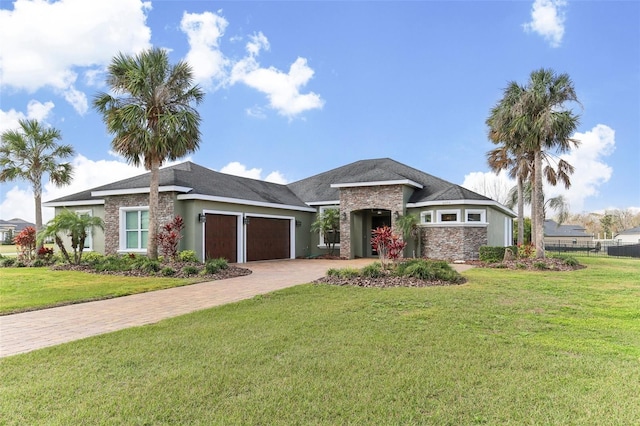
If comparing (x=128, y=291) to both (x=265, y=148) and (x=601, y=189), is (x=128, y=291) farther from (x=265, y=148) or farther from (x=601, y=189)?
(x=601, y=189)

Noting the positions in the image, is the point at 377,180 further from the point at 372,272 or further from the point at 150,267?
the point at 150,267

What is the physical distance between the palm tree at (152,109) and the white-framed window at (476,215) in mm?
13109

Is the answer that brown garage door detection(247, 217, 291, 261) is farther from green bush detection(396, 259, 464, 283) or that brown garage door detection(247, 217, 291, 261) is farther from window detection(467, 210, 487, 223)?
green bush detection(396, 259, 464, 283)

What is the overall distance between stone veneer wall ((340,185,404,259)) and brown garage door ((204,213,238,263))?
5893 mm

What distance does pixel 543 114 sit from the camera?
54.3 ft

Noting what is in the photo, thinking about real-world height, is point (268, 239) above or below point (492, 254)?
above

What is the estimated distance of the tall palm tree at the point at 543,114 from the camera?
54.5 ft

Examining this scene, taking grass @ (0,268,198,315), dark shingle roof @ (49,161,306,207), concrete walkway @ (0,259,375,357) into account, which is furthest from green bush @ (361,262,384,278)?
dark shingle roof @ (49,161,306,207)

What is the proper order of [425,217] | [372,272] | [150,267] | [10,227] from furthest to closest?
[10,227]
[425,217]
[150,267]
[372,272]

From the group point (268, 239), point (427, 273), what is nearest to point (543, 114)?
point (427, 273)

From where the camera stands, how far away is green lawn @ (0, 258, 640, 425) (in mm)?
3215

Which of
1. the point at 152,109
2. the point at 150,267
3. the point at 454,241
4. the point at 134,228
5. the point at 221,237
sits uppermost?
the point at 152,109

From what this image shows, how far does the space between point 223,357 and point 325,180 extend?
72.6 feet

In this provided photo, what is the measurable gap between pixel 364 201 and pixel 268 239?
17.8 ft
